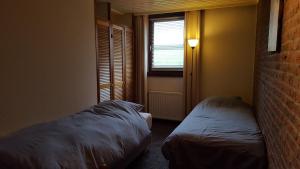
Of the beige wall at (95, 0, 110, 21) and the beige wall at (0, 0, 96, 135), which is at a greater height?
the beige wall at (95, 0, 110, 21)

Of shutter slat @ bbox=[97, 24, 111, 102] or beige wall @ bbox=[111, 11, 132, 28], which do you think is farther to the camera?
beige wall @ bbox=[111, 11, 132, 28]

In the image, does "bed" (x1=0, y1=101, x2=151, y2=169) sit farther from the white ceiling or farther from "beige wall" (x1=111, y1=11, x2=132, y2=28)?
"beige wall" (x1=111, y1=11, x2=132, y2=28)

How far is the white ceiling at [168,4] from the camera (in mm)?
3467

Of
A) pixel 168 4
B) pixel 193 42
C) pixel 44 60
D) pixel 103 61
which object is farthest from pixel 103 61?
pixel 193 42

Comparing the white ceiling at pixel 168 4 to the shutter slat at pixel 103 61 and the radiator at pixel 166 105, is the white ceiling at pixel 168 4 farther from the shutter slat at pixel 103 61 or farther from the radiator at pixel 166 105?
the radiator at pixel 166 105

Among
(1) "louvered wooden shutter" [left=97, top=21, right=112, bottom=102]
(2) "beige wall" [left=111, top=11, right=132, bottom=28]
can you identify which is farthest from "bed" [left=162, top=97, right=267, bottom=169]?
(2) "beige wall" [left=111, top=11, right=132, bottom=28]

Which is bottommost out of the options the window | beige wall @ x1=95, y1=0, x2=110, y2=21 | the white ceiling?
the window

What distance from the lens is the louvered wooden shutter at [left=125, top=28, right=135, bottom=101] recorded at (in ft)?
13.4

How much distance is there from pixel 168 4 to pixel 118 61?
1.29 metres

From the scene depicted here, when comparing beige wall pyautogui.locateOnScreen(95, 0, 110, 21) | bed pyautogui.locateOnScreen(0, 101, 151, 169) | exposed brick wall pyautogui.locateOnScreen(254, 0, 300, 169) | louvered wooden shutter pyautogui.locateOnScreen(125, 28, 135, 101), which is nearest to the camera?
exposed brick wall pyautogui.locateOnScreen(254, 0, 300, 169)

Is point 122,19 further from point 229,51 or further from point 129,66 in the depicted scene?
point 229,51

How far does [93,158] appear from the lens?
1749 millimetres

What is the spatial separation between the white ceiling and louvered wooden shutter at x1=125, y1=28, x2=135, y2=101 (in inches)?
17.2

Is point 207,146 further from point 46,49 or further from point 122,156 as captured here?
point 46,49
